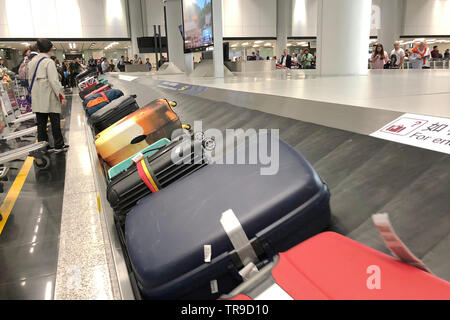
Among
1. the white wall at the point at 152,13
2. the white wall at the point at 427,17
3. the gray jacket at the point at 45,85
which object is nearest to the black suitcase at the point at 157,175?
the gray jacket at the point at 45,85

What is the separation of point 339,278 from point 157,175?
3.98ft

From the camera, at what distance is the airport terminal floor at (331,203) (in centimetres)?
132

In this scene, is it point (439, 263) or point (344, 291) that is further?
point (439, 263)

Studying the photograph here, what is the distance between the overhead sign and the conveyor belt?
65 millimetres

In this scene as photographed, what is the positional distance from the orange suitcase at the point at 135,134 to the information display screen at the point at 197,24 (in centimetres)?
506

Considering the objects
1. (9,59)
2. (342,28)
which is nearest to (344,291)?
(342,28)

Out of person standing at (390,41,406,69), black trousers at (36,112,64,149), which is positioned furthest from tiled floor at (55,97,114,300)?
person standing at (390,41,406,69)

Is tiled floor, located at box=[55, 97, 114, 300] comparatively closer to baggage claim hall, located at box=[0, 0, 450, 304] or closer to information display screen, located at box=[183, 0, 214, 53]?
baggage claim hall, located at box=[0, 0, 450, 304]

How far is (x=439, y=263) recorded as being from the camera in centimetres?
111

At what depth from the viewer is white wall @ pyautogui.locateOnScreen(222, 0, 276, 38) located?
23719 mm

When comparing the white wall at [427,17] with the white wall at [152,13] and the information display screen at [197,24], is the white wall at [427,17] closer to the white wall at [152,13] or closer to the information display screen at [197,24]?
the white wall at [152,13]
